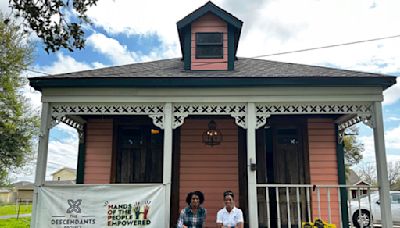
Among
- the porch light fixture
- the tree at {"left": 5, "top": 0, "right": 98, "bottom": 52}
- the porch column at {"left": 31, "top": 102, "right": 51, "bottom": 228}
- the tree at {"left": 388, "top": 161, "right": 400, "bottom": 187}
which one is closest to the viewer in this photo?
the tree at {"left": 5, "top": 0, "right": 98, "bottom": 52}

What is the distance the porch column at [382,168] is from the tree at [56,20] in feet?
16.3

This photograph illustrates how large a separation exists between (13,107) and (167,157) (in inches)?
401

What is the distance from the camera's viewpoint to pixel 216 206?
728 cm

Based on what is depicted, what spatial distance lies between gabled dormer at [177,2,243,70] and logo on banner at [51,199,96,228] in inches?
146

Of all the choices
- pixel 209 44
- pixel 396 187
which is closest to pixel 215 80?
pixel 209 44

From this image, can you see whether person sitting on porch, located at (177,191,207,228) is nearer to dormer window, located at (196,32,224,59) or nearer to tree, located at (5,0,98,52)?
tree, located at (5,0,98,52)

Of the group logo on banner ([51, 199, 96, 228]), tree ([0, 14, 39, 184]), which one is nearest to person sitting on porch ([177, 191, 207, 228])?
logo on banner ([51, 199, 96, 228])

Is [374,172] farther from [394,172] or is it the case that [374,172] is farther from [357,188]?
[357,188]

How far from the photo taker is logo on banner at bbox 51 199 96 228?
5520 mm

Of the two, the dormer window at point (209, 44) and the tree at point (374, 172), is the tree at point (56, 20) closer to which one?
the dormer window at point (209, 44)

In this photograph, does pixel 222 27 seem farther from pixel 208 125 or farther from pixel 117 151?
pixel 117 151

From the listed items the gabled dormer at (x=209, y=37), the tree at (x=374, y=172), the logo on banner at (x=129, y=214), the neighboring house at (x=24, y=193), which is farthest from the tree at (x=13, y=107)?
the tree at (x=374, y=172)

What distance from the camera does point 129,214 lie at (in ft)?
18.0

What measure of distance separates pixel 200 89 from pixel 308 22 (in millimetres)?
6798
